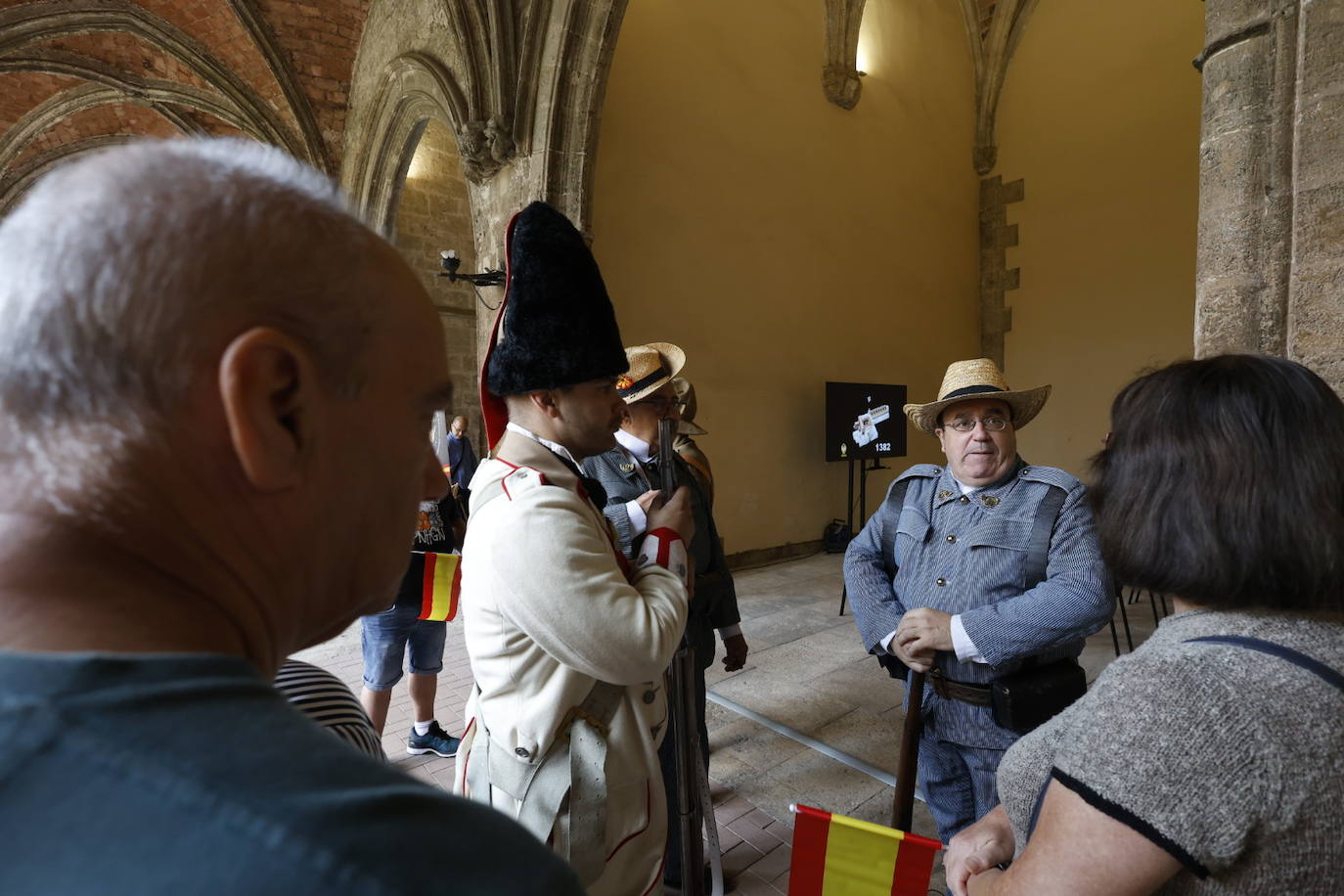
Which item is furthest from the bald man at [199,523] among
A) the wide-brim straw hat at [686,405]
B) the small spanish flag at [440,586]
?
the wide-brim straw hat at [686,405]

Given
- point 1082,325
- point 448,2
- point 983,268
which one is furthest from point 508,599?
point 983,268

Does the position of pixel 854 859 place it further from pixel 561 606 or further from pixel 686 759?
pixel 561 606

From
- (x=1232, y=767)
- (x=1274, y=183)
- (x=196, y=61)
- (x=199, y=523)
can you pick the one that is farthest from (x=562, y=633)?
(x=196, y=61)

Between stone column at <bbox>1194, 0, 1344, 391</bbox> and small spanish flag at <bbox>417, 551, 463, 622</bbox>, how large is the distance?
2.86m

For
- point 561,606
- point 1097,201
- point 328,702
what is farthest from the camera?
point 1097,201

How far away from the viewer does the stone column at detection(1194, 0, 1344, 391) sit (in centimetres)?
190

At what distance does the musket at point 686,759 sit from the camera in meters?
1.89

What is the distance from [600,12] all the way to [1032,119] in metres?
6.67

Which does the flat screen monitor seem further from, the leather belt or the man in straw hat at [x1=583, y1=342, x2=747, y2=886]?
the leather belt

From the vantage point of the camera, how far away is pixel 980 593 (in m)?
1.87

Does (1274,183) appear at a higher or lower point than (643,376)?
higher

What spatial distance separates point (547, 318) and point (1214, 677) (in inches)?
46.9

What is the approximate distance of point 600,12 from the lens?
5395 mm

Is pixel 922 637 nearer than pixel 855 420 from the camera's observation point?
Yes
